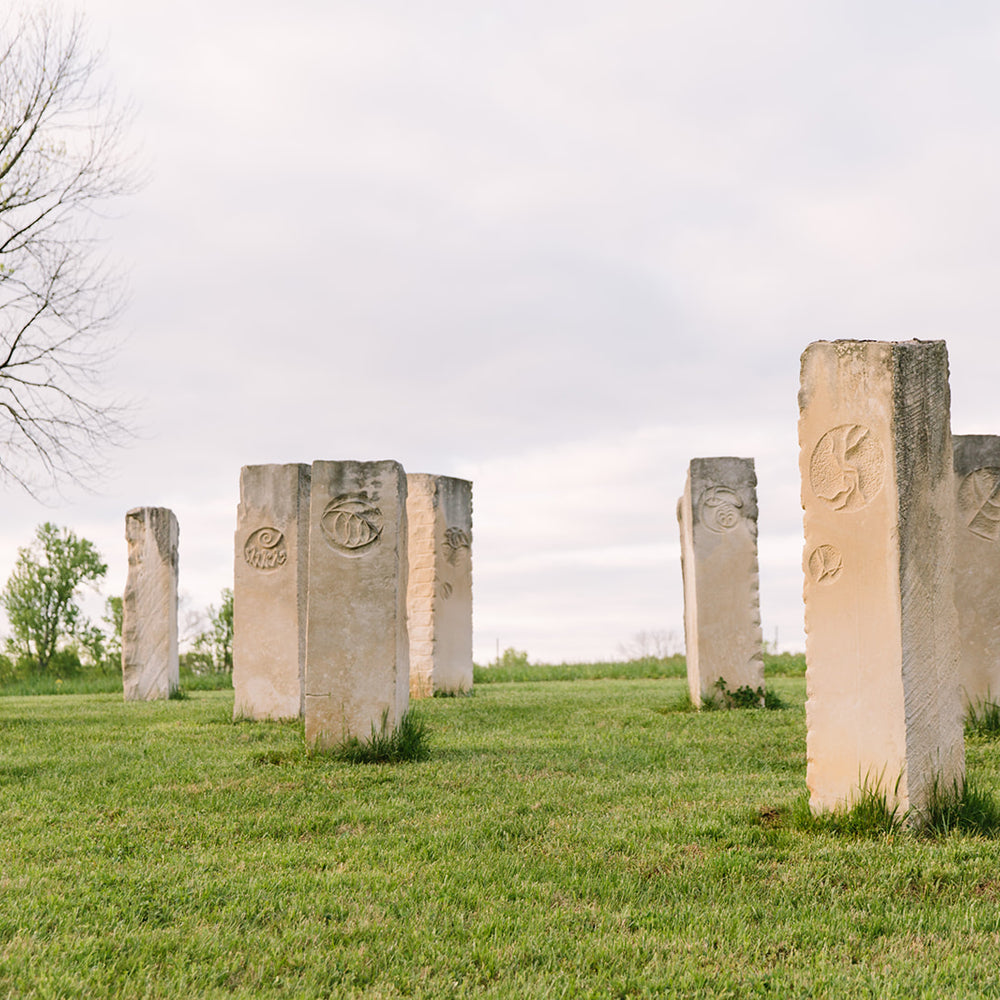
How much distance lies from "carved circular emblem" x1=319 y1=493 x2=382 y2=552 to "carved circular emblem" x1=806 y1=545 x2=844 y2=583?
3.12m

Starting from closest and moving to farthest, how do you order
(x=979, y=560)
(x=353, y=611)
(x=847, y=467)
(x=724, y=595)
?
(x=847, y=467) < (x=353, y=611) < (x=979, y=560) < (x=724, y=595)

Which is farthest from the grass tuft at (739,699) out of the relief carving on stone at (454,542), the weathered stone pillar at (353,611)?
the relief carving on stone at (454,542)

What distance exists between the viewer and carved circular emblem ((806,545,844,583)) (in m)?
4.83

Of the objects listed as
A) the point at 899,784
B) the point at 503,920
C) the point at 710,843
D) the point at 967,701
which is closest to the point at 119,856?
the point at 503,920

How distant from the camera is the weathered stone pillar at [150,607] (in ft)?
46.4

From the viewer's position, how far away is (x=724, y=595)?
10266mm

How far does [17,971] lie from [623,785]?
3681 millimetres

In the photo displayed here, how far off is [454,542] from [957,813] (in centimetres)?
959

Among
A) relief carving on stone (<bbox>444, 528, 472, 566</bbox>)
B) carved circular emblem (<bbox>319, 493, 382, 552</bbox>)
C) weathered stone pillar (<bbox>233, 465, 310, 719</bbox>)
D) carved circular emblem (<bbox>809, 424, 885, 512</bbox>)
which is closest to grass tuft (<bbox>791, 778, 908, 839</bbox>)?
carved circular emblem (<bbox>809, 424, 885, 512</bbox>)

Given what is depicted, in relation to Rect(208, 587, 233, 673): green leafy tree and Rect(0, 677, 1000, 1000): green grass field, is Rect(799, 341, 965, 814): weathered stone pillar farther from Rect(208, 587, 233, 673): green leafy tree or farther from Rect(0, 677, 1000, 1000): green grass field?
Rect(208, 587, 233, 673): green leafy tree

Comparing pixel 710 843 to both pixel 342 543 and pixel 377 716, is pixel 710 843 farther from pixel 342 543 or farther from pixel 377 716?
pixel 342 543

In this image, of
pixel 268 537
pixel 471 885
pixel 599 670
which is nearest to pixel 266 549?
pixel 268 537

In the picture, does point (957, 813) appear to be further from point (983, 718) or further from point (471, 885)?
point (983, 718)

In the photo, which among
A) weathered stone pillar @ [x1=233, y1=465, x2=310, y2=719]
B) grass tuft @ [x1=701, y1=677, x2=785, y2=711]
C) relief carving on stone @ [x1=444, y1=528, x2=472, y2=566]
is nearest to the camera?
weathered stone pillar @ [x1=233, y1=465, x2=310, y2=719]
